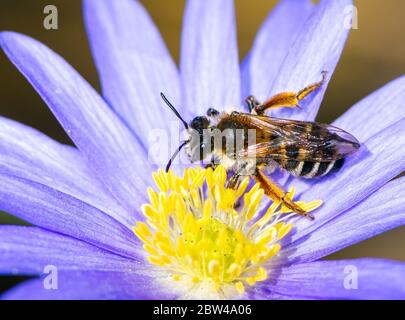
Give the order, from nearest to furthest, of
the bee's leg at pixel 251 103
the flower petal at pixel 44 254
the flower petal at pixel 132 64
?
the flower petal at pixel 44 254 < the bee's leg at pixel 251 103 < the flower petal at pixel 132 64

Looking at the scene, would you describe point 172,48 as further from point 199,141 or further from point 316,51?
point 199,141

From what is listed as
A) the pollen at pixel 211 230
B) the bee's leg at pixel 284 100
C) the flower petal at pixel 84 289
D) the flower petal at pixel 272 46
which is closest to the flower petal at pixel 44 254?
the flower petal at pixel 84 289

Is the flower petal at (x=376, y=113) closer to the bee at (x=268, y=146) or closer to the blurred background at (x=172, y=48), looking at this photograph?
the bee at (x=268, y=146)

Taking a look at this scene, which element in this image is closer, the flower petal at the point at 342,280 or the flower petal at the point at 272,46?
the flower petal at the point at 342,280

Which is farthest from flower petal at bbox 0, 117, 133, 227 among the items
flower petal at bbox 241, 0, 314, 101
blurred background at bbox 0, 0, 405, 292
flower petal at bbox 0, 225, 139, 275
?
blurred background at bbox 0, 0, 405, 292

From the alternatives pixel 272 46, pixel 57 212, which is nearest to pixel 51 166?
pixel 57 212

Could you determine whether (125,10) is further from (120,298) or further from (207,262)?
(120,298)

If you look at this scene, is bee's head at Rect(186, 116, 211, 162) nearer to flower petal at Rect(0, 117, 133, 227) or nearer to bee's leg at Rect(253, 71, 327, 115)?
bee's leg at Rect(253, 71, 327, 115)

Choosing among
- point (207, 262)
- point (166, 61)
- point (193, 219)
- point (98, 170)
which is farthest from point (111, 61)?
point (207, 262)
